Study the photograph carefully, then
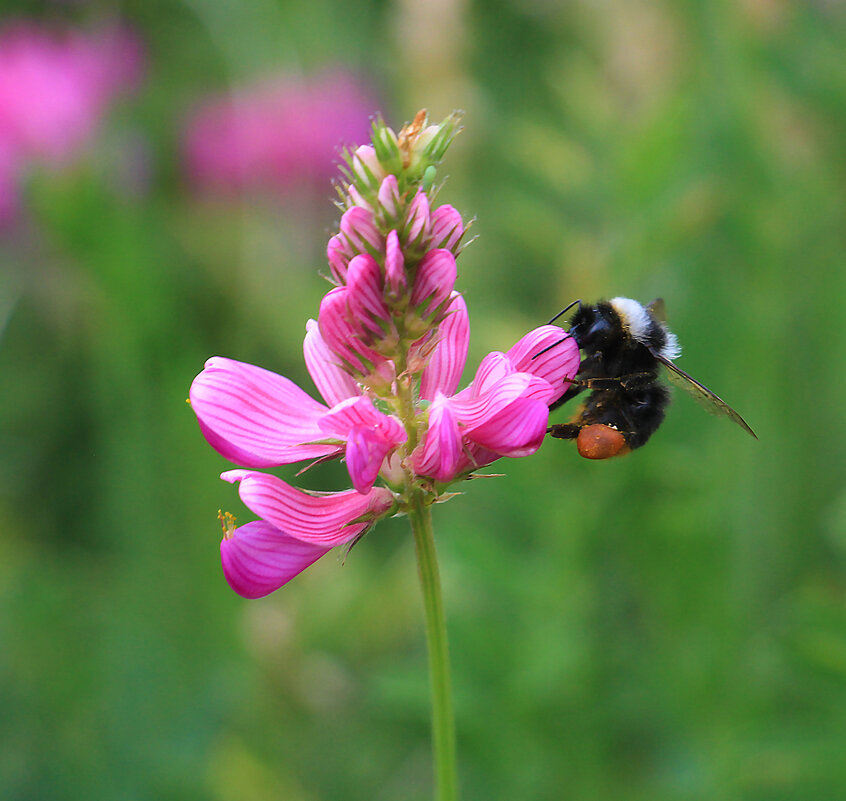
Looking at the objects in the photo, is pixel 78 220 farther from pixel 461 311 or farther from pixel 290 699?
pixel 461 311

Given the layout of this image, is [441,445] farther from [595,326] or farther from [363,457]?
[595,326]

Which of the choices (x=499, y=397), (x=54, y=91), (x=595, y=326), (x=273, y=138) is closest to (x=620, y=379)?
(x=595, y=326)

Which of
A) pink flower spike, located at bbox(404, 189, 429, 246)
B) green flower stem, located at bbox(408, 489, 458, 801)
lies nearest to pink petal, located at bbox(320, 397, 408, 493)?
green flower stem, located at bbox(408, 489, 458, 801)

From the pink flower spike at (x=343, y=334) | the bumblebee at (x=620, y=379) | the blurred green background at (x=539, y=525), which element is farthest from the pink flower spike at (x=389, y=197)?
the blurred green background at (x=539, y=525)

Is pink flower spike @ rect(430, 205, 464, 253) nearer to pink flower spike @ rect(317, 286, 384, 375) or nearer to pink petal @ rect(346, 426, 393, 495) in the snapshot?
pink flower spike @ rect(317, 286, 384, 375)

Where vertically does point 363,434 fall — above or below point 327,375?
below

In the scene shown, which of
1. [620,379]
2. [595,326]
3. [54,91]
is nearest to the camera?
[595,326]

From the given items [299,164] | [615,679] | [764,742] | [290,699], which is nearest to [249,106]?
[299,164]
